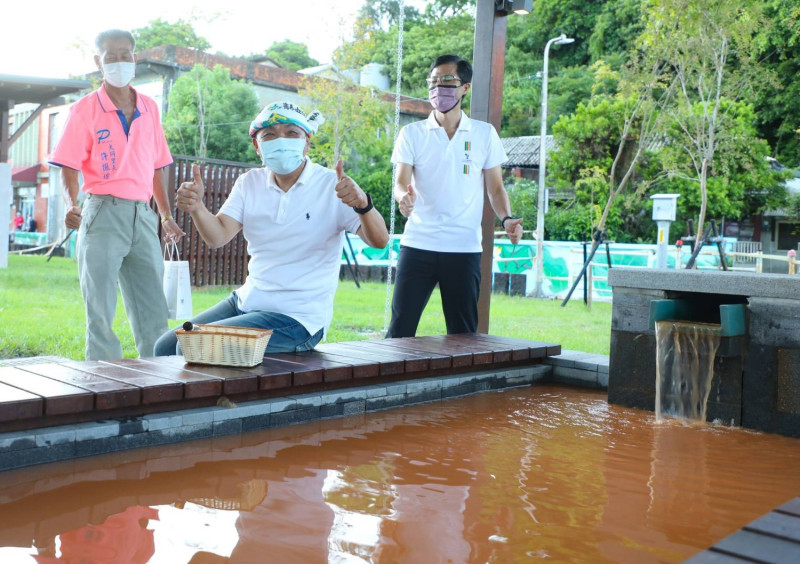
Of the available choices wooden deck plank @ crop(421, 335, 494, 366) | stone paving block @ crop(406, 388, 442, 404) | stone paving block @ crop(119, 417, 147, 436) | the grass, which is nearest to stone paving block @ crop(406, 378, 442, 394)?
stone paving block @ crop(406, 388, 442, 404)

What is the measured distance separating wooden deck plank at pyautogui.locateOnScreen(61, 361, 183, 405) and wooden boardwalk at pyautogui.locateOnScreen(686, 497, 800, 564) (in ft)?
6.23

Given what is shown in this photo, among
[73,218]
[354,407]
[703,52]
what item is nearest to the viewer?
[354,407]

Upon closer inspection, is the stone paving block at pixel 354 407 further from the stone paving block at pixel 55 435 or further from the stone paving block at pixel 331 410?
the stone paving block at pixel 55 435

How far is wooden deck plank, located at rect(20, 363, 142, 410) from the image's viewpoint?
8.66 feet

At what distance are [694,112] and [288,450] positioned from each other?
1840cm

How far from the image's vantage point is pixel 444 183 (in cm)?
450

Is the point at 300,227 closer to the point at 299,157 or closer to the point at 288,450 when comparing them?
the point at 299,157

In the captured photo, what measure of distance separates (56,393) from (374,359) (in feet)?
4.79

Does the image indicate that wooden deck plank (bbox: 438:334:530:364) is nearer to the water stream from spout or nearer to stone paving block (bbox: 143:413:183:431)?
the water stream from spout

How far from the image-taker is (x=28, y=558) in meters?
1.89

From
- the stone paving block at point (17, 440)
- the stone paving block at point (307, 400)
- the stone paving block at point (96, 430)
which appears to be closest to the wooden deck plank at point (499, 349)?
A: the stone paving block at point (307, 400)

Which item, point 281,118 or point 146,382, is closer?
point 146,382

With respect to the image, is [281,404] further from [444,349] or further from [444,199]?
[444,199]

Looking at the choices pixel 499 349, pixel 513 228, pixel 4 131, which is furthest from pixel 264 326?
pixel 4 131
